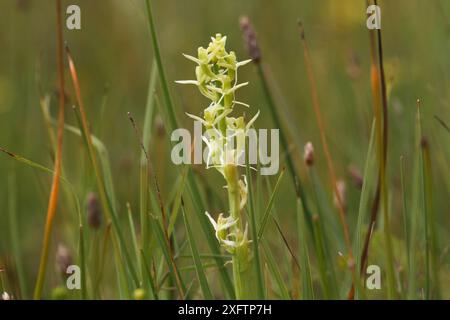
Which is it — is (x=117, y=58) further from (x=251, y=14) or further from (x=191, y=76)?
(x=251, y=14)

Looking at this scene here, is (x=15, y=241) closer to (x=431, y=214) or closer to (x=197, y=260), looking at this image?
(x=197, y=260)

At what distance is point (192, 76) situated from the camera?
2.99 m

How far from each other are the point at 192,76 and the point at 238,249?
220cm

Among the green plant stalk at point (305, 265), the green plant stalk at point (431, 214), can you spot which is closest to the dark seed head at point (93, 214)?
the green plant stalk at point (305, 265)

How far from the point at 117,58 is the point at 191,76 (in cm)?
36

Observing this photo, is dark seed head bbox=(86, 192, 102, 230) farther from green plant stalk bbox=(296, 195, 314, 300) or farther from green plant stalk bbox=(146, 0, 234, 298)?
green plant stalk bbox=(296, 195, 314, 300)

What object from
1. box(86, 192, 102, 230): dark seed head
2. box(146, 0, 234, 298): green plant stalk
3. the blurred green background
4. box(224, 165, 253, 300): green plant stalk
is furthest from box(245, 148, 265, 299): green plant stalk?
Result: the blurred green background

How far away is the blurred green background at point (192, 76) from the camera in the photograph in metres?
2.12

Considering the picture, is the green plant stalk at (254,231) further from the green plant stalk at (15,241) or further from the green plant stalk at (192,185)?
the green plant stalk at (15,241)

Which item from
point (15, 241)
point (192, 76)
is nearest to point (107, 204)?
point (15, 241)

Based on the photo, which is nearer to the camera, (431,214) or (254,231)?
(254,231)

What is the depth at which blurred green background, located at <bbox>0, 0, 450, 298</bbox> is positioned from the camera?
6.95 ft
